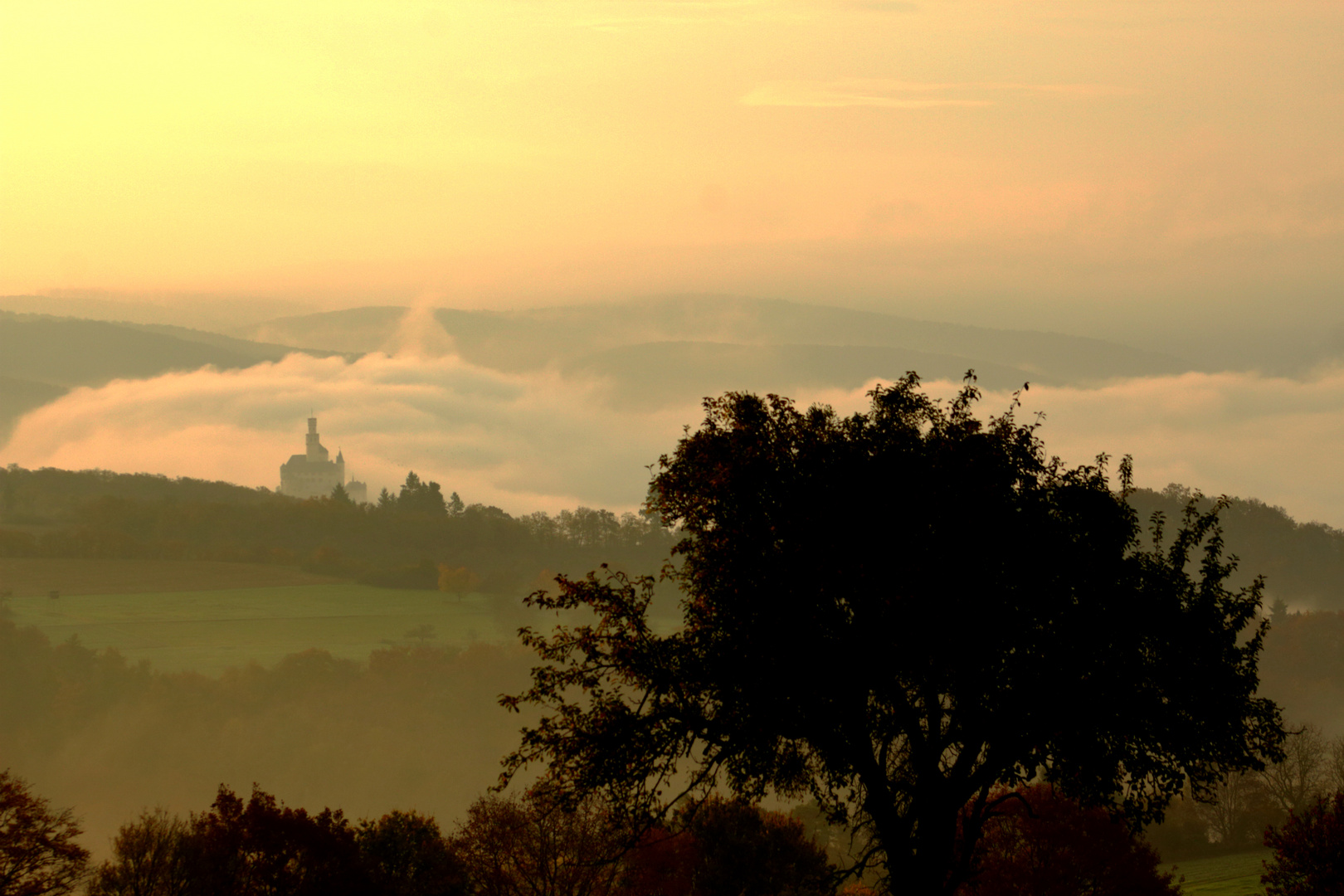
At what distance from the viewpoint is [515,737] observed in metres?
198

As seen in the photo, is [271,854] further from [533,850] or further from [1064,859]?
[1064,859]

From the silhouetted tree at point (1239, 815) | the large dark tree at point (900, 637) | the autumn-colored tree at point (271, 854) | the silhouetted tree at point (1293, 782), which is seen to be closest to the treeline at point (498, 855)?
the autumn-colored tree at point (271, 854)

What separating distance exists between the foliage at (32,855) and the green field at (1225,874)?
1757 inches

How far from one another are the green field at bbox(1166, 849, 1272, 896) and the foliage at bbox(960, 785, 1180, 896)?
9.28m

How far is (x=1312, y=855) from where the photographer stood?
118ft

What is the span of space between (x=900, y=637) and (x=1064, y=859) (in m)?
31.3

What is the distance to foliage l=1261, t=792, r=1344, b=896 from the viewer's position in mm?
34969

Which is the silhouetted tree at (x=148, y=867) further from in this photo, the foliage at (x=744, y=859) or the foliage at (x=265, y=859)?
the foliage at (x=744, y=859)

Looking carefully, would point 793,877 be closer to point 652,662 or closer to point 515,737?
point 652,662

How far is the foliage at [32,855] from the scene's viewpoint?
1479 inches

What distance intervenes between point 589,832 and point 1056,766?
20.0 metres

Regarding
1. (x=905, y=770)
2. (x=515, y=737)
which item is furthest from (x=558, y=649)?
(x=515, y=737)

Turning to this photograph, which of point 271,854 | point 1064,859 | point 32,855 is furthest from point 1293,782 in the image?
point 32,855

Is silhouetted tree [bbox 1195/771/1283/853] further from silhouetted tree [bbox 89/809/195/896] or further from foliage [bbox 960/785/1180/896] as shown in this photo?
silhouetted tree [bbox 89/809/195/896]
